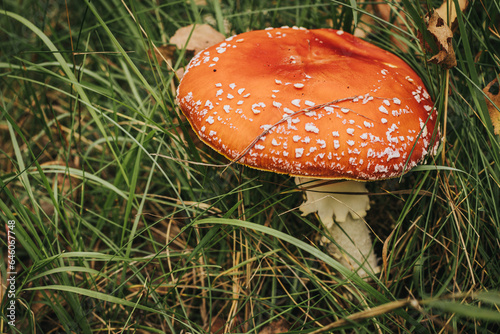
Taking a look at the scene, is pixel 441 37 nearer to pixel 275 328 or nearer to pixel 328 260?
pixel 328 260

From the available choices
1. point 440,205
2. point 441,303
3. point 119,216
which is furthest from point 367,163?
point 119,216

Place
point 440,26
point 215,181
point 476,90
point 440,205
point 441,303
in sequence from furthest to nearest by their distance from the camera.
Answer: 1. point 215,181
2. point 440,205
3. point 476,90
4. point 440,26
5. point 441,303

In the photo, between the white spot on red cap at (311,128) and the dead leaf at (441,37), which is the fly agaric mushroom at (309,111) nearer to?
the white spot on red cap at (311,128)

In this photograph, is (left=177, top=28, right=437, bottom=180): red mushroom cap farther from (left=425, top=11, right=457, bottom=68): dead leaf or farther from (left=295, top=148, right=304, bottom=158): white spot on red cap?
(left=425, top=11, right=457, bottom=68): dead leaf

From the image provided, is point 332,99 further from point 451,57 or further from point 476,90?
point 476,90

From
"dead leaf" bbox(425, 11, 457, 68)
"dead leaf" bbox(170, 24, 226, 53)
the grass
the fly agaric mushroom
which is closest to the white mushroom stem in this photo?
the grass
